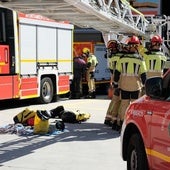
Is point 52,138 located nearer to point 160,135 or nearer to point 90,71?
point 160,135

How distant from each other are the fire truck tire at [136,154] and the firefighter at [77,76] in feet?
42.6

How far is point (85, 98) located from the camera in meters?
19.3

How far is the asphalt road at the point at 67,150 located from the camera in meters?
7.68

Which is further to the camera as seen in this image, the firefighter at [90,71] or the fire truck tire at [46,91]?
the firefighter at [90,71]

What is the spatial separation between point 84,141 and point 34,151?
1.29 meters

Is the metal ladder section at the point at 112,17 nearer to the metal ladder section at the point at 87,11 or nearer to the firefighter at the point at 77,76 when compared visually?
the metal ladder section at the point at 87,11

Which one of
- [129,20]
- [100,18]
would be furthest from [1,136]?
[129,20]

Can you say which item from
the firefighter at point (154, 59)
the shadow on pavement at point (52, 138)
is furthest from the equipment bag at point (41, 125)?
the firefighter at point (154, 59)

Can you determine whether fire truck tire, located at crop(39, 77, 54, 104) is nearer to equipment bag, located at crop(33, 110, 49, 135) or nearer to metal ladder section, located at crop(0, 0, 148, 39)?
metal ladder section, located at crop(0, 0, 148, 39)

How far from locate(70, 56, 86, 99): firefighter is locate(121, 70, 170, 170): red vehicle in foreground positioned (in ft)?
42.3

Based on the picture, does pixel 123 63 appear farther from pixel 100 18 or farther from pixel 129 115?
pixel 129 115

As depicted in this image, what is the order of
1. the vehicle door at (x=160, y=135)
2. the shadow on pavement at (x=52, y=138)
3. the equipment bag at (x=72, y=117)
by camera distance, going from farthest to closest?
1. the equipment bag at (x=72, y=117)
2. the shadow on pavement at (x=52, y=138)
3. the vehicle door at (x=160, y=135)

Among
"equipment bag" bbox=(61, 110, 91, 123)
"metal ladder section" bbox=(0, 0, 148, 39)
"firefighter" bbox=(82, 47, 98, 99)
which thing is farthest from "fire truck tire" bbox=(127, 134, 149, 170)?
"firefighter" bbox=(82, 47, 98, 99)

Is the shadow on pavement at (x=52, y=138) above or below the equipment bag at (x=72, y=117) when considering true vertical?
below
